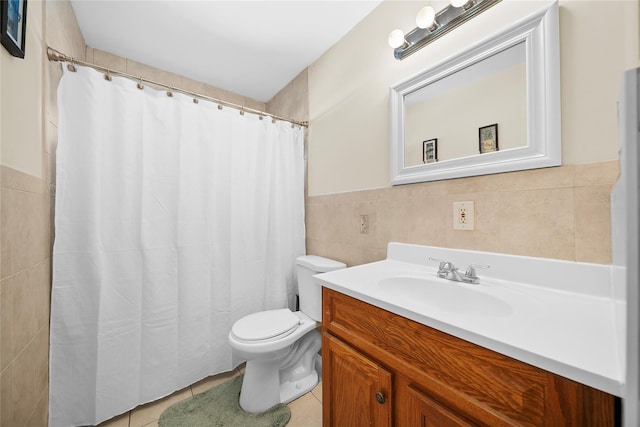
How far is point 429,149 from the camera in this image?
1130mm

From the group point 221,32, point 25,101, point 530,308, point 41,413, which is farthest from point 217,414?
point 221,32

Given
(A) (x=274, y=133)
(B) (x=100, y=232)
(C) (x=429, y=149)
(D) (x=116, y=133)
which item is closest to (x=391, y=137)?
(C) (x=429, y=149)

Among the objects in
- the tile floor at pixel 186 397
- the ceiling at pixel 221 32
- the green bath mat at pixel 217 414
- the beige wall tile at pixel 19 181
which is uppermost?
the ceiling at pixel 221 32

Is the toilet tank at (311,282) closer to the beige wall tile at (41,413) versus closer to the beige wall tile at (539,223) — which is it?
the beige wall tile at (539,223)

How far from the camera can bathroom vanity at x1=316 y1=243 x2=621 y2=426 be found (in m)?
0.43

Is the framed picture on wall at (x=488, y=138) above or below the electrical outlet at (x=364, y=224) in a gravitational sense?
above

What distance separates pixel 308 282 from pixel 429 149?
1077 mm

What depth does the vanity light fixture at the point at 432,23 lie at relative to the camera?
3.14 ft

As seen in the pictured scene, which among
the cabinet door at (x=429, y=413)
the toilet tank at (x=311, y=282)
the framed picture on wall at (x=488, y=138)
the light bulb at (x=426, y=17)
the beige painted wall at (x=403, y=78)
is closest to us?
the cabinet door at (x=429, y=413)

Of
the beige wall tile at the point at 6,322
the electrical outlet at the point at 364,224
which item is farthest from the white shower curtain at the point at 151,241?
the electrical outlet at the point at 364,224

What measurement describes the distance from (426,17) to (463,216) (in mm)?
885

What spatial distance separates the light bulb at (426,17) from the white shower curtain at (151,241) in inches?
44.2

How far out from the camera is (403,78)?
4.02ft

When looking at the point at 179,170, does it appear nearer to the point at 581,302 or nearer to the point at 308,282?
the point at 308,282
